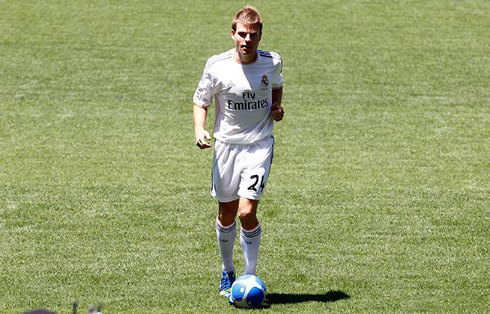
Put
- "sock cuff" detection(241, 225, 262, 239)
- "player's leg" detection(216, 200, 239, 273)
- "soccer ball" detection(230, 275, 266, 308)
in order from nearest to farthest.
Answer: "soccer ball" detection(230, 275, 266, 308) < "sock cuff" detection(241, 225, 262, 239) < "player's leg" detection(216, 200, 239, 273)

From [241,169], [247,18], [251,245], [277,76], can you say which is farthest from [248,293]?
[247,18]

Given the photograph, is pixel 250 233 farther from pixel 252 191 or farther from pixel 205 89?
pixel 205 89

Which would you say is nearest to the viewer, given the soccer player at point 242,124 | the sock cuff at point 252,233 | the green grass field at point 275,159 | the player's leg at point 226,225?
the soccer player at point 242,124

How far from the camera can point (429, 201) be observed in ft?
30.5

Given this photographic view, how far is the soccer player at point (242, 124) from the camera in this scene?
21.2 ft

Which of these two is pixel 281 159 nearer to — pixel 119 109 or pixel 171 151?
pixel 171 151

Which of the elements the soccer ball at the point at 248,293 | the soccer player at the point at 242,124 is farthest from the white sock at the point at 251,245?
the soccer ball at the point at 248,293

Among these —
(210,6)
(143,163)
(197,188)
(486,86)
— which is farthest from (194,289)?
(210,6)

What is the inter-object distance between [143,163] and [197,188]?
1.20 meters

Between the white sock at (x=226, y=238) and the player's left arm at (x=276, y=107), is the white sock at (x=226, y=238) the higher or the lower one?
the lower one

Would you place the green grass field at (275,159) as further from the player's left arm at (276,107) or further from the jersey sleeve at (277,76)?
the jersey sleeve at (277,76)

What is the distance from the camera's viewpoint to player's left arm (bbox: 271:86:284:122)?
6.55 m

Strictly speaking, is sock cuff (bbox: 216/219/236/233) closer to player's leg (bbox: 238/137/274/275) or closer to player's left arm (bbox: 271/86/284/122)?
player's leg (bbox: 238/137/274/275)

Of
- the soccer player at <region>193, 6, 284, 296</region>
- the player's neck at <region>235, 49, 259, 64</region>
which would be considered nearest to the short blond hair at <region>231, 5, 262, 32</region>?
the soccer player at <region>193, 6, 284, 296</region>
